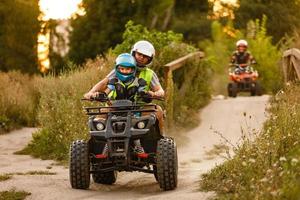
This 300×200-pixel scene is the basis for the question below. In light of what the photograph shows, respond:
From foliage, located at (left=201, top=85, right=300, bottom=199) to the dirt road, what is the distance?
0.35 m

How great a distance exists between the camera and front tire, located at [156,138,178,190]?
912 centimetres

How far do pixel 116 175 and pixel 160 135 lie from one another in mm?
1112

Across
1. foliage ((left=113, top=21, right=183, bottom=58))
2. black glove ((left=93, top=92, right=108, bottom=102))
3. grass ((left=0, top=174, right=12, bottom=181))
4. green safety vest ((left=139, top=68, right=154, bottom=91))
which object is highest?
foliage ((left=113, top=21, right=183, bottom=58))

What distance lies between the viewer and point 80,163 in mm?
9234

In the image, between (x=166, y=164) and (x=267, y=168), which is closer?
(x=267, y=168)

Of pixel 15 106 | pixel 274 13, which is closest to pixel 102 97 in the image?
pixel 15 106

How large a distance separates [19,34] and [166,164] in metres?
21.6

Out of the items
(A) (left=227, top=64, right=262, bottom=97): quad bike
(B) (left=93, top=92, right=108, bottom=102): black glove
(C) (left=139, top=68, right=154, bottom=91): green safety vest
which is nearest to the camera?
(B) (left=93, top=92, right=108, bottom=102): black glove

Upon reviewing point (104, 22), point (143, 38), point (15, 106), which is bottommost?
point (15, 106)

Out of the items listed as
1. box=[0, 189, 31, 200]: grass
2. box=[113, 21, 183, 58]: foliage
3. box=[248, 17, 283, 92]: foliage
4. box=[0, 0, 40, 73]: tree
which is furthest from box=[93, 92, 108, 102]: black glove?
box=[0, 0, 40, 73]: tree

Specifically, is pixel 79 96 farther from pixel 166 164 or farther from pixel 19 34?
pixel 19 34

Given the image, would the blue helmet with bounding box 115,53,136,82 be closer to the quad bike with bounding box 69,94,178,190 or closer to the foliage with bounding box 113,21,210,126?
the quad bike with bounding box 69,94,178,190

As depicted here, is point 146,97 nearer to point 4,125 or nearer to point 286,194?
point 286,194

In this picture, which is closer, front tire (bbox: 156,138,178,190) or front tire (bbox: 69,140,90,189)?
front tire (bbox: 156,138,178,190)
